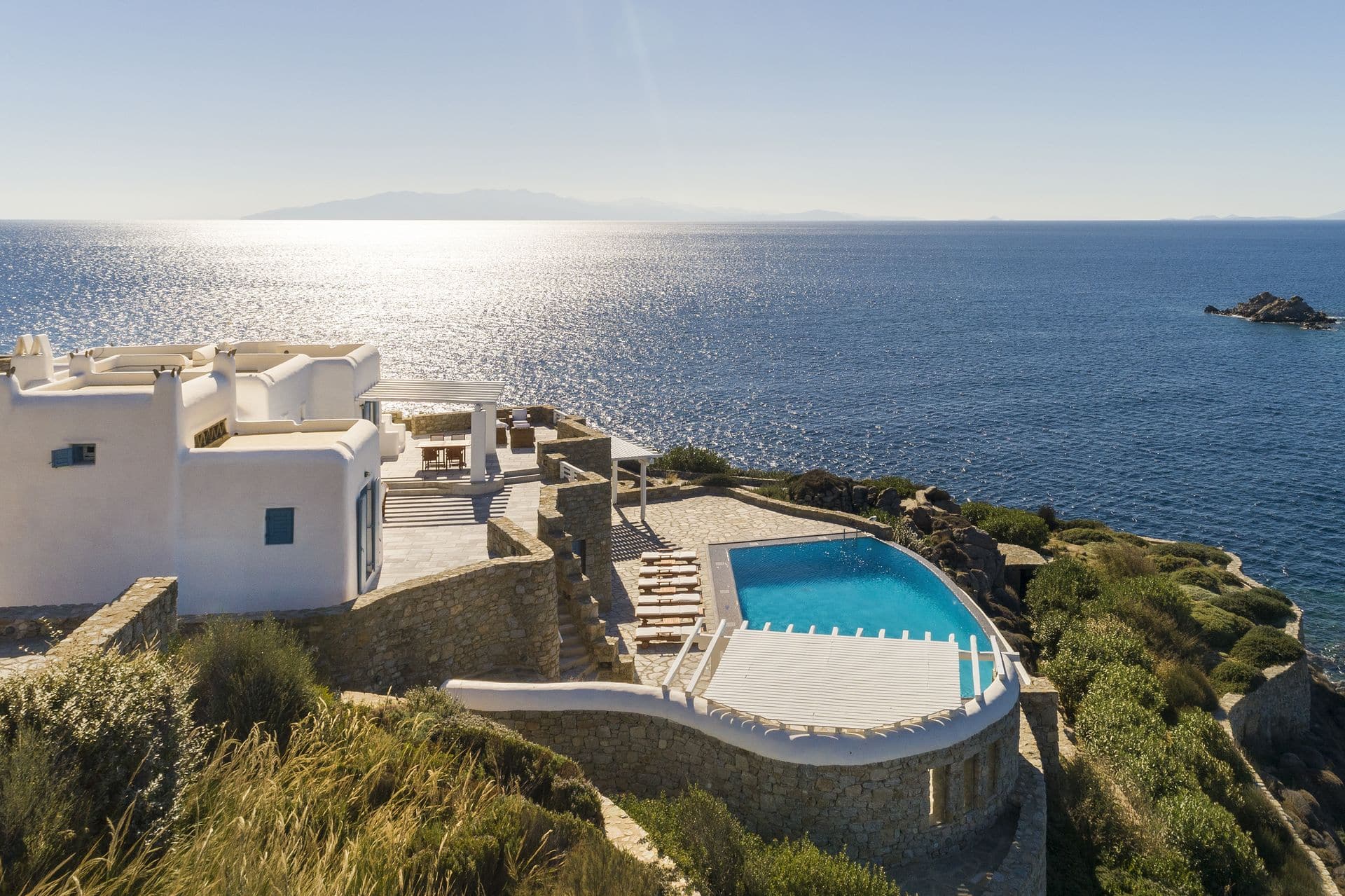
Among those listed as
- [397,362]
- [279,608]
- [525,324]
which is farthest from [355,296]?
[279,608]

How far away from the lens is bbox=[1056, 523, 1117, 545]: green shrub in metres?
34.3

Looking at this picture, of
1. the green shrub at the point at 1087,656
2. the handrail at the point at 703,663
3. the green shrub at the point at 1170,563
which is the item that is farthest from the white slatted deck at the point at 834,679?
the green shrub at the point at 1170,563

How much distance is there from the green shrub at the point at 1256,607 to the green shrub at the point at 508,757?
25156 mm

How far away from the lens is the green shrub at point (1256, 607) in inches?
1101

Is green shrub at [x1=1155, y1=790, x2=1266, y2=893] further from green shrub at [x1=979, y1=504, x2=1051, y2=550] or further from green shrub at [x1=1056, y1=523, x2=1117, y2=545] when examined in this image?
green shrub at [x1=1056, y1=523, x2=1117, y2=545]

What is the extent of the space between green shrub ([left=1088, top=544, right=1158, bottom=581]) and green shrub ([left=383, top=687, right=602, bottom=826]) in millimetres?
23627

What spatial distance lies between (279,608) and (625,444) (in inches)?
542

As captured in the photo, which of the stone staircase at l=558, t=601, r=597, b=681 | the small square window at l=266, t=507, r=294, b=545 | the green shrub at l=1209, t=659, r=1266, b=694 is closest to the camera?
the small square window at l=266, t=507, r=294, b=545

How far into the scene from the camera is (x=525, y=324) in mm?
112125

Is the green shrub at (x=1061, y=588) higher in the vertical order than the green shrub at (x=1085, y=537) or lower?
higher

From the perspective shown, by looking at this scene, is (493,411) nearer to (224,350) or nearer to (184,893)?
(224,350)

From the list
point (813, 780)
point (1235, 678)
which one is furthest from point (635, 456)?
point (1235, 678)

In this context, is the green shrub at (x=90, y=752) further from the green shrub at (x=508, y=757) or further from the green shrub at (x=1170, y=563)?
the green shrub at (x=1170, y=563)

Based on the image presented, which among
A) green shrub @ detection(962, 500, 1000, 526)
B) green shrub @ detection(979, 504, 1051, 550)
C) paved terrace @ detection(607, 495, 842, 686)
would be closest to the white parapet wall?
paved terrace @ detection(607, 495, 842, 686)
